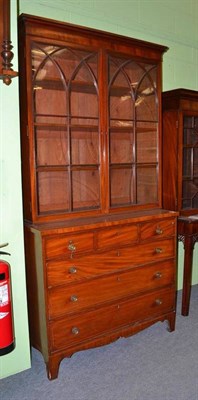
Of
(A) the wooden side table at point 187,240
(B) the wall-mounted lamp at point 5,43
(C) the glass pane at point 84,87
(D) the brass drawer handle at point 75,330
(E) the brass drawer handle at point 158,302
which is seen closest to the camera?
(B) the wall-mounted lamp at point 5,43

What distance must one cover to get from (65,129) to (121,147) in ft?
1.83

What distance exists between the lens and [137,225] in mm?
2330

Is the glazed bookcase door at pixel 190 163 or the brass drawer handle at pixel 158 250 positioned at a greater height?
the glazed bookcase door at pixel 190 163

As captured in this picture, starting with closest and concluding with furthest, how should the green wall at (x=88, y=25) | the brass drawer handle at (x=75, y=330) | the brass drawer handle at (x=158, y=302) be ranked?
the green wall at (x=88, y=25) < the brass drawer handle at (x=75, y=330) < the brass drawer handle at (x=158, y=302)

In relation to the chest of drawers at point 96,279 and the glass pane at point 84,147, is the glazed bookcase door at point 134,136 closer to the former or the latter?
the glass pane at point 84,147

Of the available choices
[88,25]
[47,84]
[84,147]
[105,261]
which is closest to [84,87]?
[47,84]

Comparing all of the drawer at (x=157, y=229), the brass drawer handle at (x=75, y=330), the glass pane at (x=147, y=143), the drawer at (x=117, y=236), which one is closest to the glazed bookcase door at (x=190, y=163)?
the glass pane at (x=147, y=143)

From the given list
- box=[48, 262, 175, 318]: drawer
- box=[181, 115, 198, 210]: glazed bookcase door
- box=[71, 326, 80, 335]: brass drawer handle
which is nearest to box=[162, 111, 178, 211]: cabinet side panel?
box=[181, 115, 198, 210]: glazed bookcase door

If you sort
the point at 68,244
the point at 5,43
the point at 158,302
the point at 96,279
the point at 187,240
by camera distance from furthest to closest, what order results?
the point at 187,240
the point at 158,302
the point at 96,279
the point at 68,244
the point at 5,43

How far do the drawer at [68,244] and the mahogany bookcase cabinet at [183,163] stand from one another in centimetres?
103

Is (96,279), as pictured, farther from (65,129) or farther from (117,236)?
(65,129)

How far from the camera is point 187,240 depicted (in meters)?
2.79

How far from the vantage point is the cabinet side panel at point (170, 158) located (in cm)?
283

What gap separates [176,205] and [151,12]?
5.76 ft
